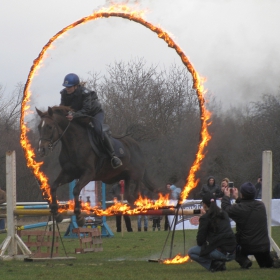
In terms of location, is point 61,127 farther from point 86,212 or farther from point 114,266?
point 114,266

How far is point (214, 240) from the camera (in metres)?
13.4

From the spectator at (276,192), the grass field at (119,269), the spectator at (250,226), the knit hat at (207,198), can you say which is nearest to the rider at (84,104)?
the grass field at (119,269)

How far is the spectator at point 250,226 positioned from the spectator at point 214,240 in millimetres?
384

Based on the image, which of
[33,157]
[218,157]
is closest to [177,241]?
[218,157]

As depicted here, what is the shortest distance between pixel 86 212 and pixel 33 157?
1.59m

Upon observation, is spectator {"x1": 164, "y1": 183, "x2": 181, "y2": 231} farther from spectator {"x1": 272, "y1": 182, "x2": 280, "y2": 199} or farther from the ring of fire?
spectator {"x1": 272, "y1": 182, "x2": 280, "y2": 199}

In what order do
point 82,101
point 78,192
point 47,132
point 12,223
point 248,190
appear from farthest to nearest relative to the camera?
point 12,223 → point 82,101 → point 78,192 → point 47,132 → point 248,190

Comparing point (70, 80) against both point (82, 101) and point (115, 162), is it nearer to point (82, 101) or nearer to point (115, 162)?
point (82, 101)

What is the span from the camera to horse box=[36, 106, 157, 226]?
14.5 m

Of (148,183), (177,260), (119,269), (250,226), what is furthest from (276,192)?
(119,269)

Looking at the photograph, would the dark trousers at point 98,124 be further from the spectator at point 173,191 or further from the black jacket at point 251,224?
the black jacket at point 251,224

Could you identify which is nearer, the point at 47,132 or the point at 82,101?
the point at 47,132

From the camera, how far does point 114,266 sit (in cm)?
1442

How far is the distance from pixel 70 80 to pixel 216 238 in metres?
4.34
